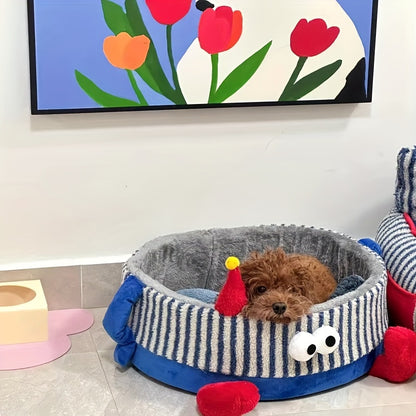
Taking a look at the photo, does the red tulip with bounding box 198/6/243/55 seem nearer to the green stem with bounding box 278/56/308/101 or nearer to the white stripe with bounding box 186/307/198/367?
the green stem with bounding box 278/56/308/101

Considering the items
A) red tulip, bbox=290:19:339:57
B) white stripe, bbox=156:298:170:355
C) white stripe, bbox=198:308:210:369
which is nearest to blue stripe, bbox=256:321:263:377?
white stripe, bbox=198:308:210:369

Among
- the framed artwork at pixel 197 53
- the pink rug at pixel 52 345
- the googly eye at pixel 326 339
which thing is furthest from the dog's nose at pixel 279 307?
the framed artwork at pixel 197 53

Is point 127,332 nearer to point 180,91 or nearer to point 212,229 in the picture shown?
point 212,229

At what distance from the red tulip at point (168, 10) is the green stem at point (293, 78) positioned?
362 mm

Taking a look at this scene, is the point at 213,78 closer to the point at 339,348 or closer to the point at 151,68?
the point at 151,68

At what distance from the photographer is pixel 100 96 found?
2.11 metres

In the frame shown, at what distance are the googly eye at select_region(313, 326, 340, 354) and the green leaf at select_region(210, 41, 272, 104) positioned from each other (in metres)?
0.79

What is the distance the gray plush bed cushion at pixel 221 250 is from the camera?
2.14 meters

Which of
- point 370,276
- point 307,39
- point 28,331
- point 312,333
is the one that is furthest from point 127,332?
point 307,39

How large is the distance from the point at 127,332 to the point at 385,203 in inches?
39.3

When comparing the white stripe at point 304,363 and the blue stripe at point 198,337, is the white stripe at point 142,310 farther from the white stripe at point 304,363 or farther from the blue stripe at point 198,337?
the white stripe at point 304,363

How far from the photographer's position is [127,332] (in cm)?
187

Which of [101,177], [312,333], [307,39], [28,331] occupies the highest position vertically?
[307,39]

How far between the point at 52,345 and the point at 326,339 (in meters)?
0.76
